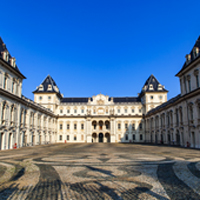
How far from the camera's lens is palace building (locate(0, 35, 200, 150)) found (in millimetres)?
34869

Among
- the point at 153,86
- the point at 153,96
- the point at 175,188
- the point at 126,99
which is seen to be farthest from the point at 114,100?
the point at 175,188

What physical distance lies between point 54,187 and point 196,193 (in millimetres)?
5678

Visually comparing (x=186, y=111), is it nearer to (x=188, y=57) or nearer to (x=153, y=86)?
(x=188, y=57)

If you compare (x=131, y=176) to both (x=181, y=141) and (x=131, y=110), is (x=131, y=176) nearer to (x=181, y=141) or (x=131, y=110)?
(x=181, y=141)

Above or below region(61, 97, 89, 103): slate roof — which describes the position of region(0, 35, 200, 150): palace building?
below

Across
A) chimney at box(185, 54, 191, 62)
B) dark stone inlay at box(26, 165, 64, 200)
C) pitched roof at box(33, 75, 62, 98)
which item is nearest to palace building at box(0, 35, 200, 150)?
pitched roof at box(33, 75, 62, 98)

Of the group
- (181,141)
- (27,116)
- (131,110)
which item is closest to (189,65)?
(181,141)

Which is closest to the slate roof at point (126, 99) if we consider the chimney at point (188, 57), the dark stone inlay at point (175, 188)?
the chimney at point (188, 57)

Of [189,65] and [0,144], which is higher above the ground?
[189,65]

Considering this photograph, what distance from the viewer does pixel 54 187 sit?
8055 millimetres

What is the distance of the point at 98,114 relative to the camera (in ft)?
247

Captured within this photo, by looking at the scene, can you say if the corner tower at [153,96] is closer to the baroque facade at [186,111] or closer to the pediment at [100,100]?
the pediment at [100,100]

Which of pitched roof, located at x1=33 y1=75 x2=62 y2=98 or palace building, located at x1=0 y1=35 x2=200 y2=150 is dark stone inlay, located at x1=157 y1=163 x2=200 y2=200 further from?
pitched roof, located at x1=33 y1=75 x2=62 y2=98

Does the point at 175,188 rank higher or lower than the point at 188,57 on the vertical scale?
lower
